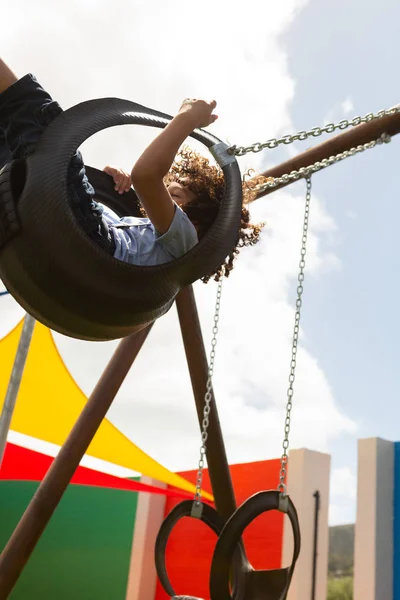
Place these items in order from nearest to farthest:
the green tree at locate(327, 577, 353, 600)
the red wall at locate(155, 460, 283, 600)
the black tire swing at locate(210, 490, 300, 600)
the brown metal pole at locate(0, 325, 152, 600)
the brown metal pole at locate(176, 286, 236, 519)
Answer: the black tire swing at locate(210, 490, 300, 600), the brown metal pole at locate(0, 325, 152, 600), the brown metal pole at locate(176, 286, 236, 519), the red wall at locate(155, 460, 283, 600), the green tree at locate(327, 577, 353, 600)

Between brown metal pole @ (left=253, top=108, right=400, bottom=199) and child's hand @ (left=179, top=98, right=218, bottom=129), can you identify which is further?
brown metal pole @ (left=253, top=108, right=400, bottom=199)

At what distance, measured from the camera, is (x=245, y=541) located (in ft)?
19.3

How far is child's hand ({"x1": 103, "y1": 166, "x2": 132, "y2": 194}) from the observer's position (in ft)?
7.27

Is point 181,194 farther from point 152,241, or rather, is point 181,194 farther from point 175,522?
point 175,522

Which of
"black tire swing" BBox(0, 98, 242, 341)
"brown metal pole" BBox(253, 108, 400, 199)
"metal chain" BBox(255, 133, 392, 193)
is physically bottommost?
"black tire swing" BBox(0, 98, 242, 341)

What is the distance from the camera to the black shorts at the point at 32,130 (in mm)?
1598

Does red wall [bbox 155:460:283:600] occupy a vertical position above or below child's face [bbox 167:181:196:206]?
below

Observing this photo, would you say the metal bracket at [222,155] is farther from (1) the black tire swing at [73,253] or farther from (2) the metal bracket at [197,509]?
(2) the metal bracket at [197,509]

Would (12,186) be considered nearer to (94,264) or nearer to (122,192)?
(94,264)

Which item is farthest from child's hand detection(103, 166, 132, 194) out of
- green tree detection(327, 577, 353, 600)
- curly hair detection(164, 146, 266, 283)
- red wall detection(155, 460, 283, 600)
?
green tree detection(327, 577, 353, 600)

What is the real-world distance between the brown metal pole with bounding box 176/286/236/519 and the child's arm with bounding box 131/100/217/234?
1.66 m

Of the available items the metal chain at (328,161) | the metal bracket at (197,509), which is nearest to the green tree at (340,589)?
the metal bracket at (197,509)

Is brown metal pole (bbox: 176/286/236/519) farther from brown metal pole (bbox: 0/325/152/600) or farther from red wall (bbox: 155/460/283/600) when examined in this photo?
red wall (bbox: 155/460/283/600)

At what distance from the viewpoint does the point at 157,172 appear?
5.25 feet
